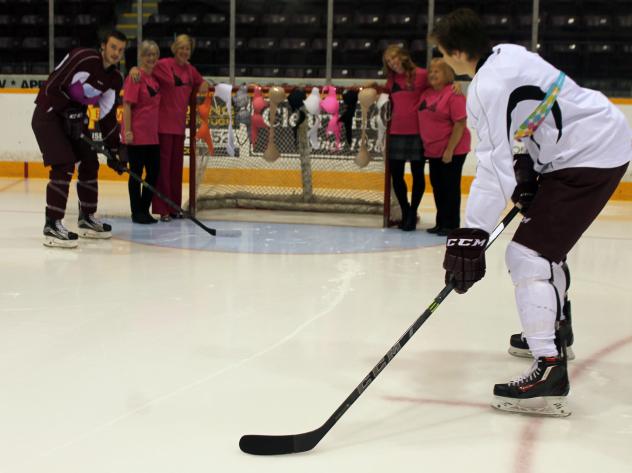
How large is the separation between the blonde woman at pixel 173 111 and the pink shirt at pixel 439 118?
1490 mm

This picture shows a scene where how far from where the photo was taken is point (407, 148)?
565cm

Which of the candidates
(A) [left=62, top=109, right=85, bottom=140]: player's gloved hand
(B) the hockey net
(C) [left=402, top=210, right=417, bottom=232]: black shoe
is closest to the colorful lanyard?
(A) [left=62, top=109, right=85, bottom=140]: player's gloved hand

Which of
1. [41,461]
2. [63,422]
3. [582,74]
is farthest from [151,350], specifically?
[582,74]

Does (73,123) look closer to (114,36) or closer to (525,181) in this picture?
(114,36)

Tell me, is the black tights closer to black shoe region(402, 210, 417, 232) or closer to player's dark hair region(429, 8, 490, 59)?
black shoe region(402, 210, 417, 232)

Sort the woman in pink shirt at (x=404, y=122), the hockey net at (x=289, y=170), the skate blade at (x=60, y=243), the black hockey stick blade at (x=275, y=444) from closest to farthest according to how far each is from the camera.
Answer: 1. the black hockey stick blade at (x=275, y=444)
2. the skate blade at (x=60, y=243)
3. the woman in pink shirt at (x=404, y=122)
4. the hockey net at (x=289, y=170)

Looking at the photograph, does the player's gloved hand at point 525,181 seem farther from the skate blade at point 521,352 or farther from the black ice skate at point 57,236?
the black ice skate at point 57,236

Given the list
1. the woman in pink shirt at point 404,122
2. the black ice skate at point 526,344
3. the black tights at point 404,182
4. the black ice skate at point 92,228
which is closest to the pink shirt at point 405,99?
the woman in pink shirt at point 404,122

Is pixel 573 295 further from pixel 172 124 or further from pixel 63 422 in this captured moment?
pixel 172 124

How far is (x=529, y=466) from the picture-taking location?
81.3 inches

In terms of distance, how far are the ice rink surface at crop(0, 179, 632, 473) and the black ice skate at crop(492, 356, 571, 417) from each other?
43mm

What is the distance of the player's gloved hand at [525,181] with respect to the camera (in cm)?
260

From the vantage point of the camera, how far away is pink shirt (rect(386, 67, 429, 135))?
18.3 ft

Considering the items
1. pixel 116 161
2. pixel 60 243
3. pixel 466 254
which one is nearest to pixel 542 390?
pixel 466 254
